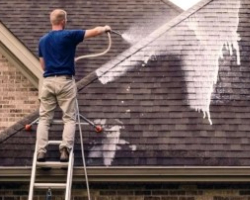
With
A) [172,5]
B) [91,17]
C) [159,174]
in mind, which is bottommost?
[159,174]

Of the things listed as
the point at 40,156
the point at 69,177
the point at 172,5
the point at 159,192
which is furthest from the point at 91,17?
the point at 69,177

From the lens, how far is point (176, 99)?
9781mm

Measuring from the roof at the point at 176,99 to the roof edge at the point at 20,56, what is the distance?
5.08ft

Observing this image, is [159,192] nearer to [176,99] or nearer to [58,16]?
[176,99]

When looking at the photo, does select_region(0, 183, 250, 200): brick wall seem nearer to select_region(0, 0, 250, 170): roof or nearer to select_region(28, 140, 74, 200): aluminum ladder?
select_region(0, 0, 250, 170): roof

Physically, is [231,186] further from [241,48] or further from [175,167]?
[241,48]

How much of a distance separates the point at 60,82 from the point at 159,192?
2034mm

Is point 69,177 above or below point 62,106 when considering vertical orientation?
below

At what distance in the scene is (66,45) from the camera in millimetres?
8164

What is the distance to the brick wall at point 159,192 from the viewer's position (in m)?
8.91

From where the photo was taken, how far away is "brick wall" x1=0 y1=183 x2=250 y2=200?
29.2ft

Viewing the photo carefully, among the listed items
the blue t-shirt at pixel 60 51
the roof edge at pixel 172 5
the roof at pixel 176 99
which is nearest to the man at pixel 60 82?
the blue t-shirt at pixel 60 51

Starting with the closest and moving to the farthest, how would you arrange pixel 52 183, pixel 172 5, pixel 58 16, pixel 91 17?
pixel 58 16
pixel 52 183
pixel 91 17
pixel 172 5

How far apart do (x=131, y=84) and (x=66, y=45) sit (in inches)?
83.7
